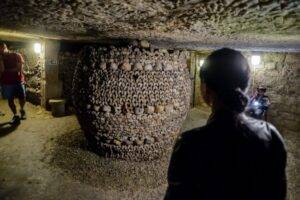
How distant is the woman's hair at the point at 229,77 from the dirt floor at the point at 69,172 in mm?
2085

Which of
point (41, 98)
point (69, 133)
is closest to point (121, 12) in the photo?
point (69, 133)

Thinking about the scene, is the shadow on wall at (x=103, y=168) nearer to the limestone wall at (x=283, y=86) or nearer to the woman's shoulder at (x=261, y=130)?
the woman's shoulder at (x=261, y=130)

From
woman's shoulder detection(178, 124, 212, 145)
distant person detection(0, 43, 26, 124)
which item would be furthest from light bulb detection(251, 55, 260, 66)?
woman's shoulder detection(178, 124, 212, 145)

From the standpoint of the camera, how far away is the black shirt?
1037 mm

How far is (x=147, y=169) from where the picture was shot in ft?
11.3

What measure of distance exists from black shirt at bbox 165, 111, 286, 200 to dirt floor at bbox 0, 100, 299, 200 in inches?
75.8

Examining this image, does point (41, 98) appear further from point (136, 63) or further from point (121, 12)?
point (121, 12)

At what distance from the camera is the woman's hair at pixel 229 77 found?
1.07 meters

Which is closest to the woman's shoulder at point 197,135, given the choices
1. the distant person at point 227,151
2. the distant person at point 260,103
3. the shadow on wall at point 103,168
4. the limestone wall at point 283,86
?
the distant person at point 227,151

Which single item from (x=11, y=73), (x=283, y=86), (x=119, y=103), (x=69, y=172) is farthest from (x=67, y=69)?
(x=283, y=86)

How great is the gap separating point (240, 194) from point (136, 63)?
258 cm

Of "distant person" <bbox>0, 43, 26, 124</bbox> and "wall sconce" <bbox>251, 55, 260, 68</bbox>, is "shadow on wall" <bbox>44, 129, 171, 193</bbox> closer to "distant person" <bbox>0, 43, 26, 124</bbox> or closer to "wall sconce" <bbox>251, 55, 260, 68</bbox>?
"distant person" <bbox>0, 43, 26, 124</bbox>

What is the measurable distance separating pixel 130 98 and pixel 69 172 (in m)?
1.20

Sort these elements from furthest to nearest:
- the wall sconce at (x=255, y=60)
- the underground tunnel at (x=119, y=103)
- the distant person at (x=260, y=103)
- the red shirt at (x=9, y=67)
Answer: the wall sconce at (x=255, y=60), the distant person at (x=260, y=103), the red shirt at (x=9, y=67), the underground tunnel at (x=119, y=103)
